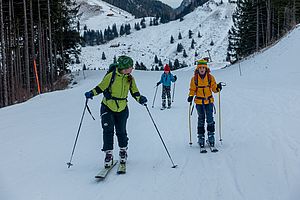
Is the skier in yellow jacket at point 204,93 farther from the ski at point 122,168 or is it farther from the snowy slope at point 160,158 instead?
the ski at point 122,168

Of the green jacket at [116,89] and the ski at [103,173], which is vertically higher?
the green jacket at [116,89]

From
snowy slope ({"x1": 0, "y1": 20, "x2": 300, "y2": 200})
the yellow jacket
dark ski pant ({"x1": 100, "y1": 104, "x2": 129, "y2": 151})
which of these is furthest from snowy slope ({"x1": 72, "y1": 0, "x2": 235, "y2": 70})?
dark ski pant ({"x1": 100, "y1": 104, "x2": 129, "y2": 151})

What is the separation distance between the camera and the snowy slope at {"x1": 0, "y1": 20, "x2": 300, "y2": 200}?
5.47 m

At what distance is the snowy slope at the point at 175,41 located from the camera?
13888cm

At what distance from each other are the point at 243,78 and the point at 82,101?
12376 mm

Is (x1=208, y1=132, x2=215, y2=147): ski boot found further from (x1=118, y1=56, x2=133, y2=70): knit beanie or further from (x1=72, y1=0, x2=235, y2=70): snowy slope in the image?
(x1=72, y1=0, x2=235, y2=70): snowy slope

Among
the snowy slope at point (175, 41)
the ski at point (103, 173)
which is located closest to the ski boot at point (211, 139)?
the ski at point (103, 173)

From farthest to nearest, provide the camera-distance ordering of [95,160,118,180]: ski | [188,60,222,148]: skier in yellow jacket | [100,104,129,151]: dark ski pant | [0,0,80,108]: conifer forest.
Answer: [0,0,80,108]: conifer forest, [188,60,222,148]: skier in yellow jacket, [100,104,129,151]: dark ski pant, [95,160,118,180]: ski

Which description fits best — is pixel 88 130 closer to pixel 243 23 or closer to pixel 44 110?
pixel 44 110

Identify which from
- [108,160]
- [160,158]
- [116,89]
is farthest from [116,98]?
[160,158]

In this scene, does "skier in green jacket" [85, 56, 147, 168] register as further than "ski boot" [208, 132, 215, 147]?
No

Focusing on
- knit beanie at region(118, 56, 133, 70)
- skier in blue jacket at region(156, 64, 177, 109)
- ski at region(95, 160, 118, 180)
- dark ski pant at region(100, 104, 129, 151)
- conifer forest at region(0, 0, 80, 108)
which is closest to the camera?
ski at region(95, 160, 118, 180)

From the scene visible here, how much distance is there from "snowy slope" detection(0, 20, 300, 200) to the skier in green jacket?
62 cm

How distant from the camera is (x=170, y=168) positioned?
659cm
